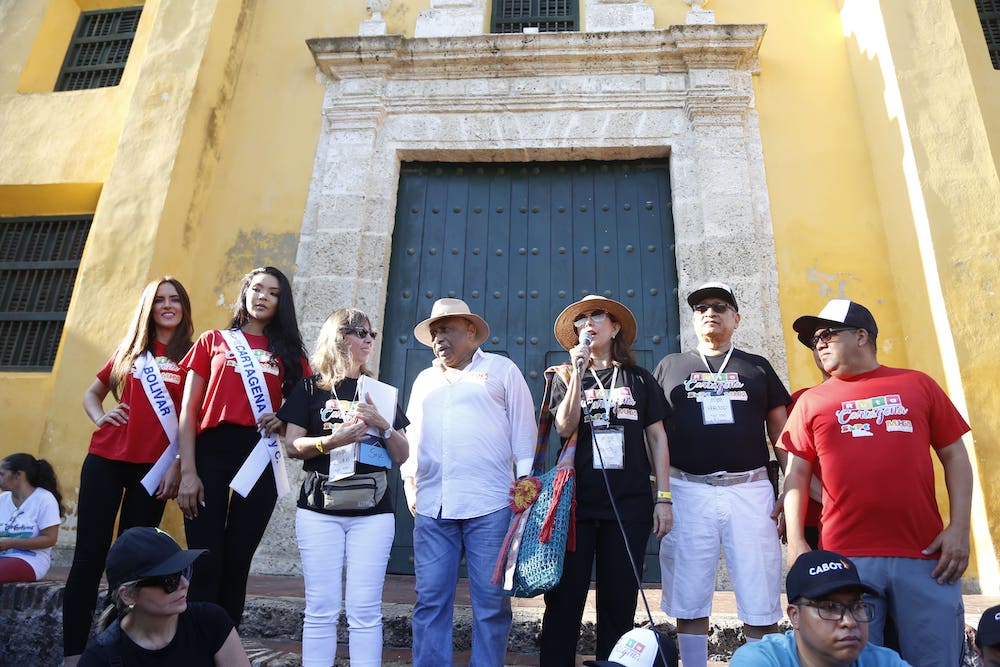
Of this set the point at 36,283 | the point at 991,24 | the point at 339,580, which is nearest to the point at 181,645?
the point at 339,580

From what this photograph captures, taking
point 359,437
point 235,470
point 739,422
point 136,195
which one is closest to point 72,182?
point 136,195

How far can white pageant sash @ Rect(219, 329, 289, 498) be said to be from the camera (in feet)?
10.0

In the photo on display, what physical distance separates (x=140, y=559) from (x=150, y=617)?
0.18m

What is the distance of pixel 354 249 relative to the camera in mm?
5734

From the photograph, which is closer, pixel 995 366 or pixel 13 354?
pixel 995 366

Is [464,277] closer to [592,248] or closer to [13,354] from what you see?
[592,248]

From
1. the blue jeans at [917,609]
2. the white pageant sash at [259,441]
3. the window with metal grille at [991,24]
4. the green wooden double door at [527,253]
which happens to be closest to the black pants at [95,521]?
the white pageant sash at [259,441]

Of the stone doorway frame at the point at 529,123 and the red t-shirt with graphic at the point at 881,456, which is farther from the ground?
the stone doorway frame at the point at 529,123

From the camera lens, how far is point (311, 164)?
20.2 feet

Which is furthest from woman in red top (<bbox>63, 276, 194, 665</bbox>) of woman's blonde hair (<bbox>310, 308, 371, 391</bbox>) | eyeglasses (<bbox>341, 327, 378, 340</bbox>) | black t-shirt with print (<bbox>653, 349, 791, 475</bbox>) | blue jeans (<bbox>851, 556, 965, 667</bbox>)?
blue jeans (<bbox>851, 556, 965, 667</bbox>)

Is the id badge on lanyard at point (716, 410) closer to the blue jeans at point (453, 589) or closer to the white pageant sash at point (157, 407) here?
the blue jeans at point (453, 589)

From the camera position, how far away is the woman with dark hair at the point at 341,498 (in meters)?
2.83

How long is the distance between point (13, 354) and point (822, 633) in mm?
6575

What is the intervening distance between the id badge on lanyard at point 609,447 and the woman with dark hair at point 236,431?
4.49 ft
